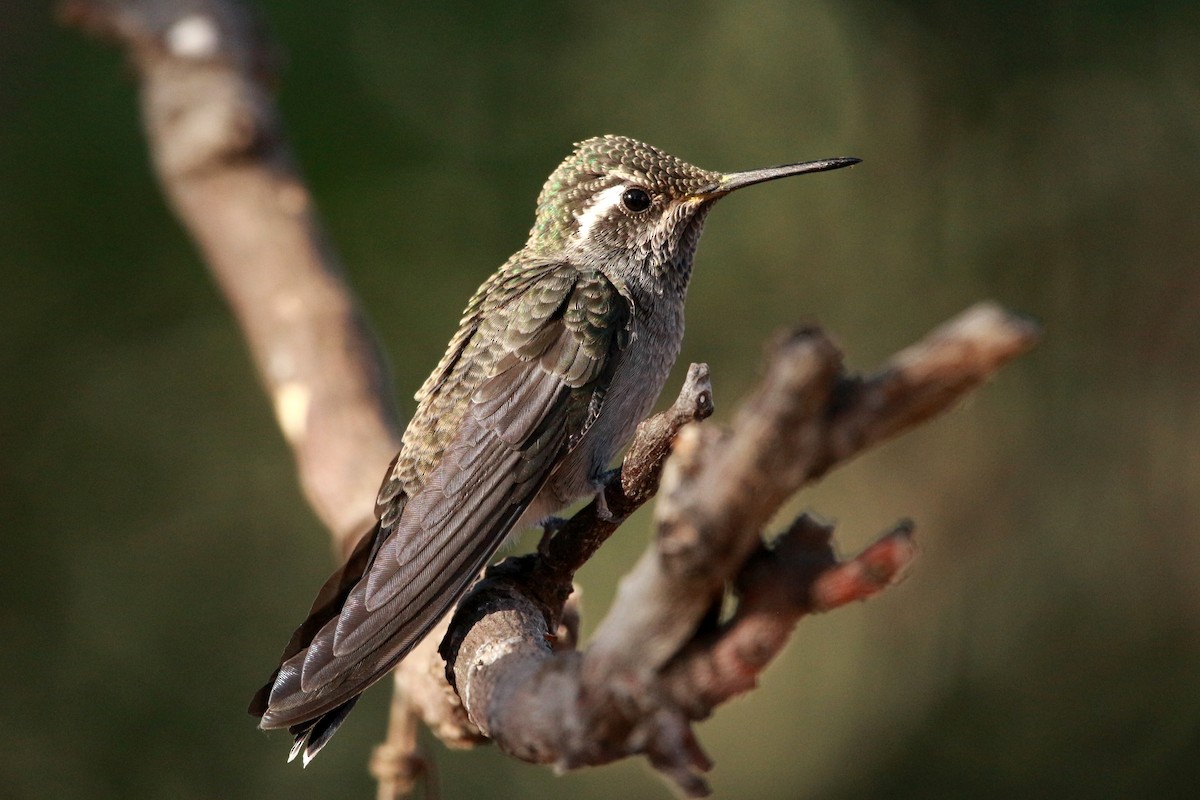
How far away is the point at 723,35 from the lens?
17.8 ft

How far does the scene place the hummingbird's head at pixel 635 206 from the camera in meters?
2.65

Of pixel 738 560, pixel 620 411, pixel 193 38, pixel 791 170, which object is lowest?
pixel 620 411

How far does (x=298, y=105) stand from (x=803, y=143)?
2103 mm

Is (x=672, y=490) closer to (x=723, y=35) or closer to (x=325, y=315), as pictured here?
(x=325, y=315)

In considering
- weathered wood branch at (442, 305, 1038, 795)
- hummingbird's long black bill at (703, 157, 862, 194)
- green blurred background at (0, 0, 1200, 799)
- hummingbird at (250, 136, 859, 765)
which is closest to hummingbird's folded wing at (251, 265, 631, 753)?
hummingbird at (250, 136, 859, 765)

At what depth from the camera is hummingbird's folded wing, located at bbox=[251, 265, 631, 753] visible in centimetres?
194

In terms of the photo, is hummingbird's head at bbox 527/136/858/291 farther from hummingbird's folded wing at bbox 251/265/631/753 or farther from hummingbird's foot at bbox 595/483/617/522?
hummingbird's foot at bbox 595/483/617/522

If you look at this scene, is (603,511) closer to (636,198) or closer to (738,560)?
(636,198)

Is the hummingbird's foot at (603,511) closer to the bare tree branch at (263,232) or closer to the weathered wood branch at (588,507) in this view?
the weathered wood branch at (588,507)

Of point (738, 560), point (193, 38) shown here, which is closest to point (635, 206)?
point (738, 560)

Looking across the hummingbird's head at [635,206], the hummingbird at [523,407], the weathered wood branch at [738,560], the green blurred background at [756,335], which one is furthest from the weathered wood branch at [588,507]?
the green blurred background at [756,335]

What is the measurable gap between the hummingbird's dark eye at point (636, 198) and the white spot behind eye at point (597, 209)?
0.04 feet

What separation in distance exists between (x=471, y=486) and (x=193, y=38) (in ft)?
7.08

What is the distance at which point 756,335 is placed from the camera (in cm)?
518
